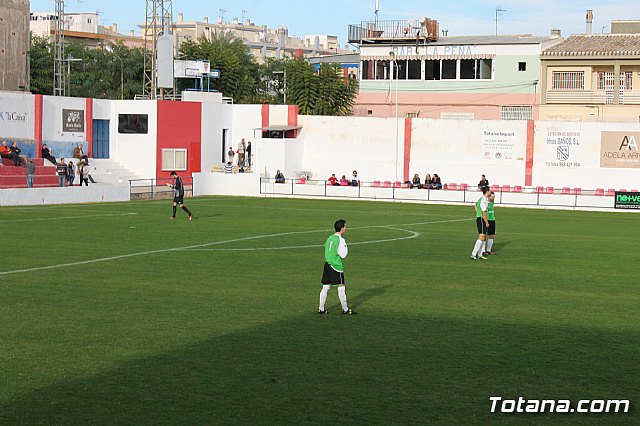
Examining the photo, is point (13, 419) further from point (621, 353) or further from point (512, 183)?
point (512, 183)

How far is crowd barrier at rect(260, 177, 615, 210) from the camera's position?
57.6 metres

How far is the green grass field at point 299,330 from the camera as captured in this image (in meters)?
13.8

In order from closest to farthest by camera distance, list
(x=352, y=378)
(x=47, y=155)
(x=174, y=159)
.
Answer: (x=352, y=378) → (x=47, y=155) → (x=174, y=159)

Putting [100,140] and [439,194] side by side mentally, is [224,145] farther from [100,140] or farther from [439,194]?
[439,194]

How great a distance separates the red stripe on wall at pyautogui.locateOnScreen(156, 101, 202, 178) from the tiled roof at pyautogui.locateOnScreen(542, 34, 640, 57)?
29748 mm

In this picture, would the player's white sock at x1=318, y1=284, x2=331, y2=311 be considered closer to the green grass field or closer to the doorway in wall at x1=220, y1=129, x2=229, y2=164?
the green grass field

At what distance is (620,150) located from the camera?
6259 cm

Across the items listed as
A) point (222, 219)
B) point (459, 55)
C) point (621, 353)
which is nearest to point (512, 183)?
point (459, 55)

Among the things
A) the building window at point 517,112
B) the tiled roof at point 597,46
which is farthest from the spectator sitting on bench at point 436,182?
the tiled roof at point 597,46

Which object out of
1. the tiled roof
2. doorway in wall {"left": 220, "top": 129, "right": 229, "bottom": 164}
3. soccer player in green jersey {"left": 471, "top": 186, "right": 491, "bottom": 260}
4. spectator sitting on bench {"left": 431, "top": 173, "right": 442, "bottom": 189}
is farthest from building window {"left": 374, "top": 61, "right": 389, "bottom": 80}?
soccer player in green jersey {"left": 471, "top": 186, "right": 491, "bottom": 260}

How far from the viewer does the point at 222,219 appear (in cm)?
4412

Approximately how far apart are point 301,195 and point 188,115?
10.8 m

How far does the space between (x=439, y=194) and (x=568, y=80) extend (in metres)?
25.1

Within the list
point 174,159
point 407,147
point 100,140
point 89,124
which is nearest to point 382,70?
point 407,147
